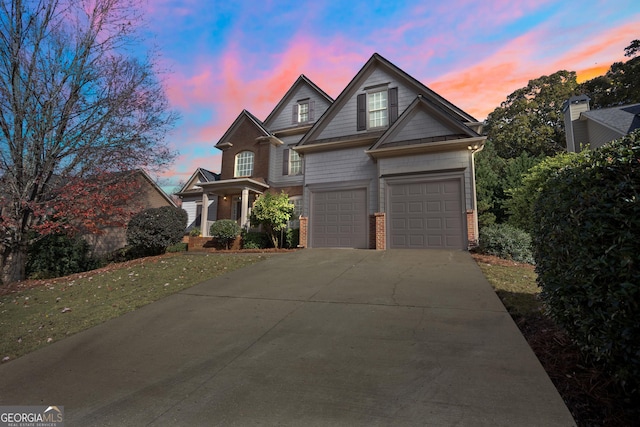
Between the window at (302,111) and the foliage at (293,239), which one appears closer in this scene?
the foliage at (293,239)

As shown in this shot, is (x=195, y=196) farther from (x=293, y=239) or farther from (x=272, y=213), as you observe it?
(x=293, y=239)

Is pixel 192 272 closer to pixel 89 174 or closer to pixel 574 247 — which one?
pixel 89 174

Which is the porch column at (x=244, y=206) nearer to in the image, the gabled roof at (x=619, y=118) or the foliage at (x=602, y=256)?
the foliage at (x=602, y=256)

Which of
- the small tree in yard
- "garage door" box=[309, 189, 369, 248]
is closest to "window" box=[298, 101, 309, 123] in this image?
the small tree in yard

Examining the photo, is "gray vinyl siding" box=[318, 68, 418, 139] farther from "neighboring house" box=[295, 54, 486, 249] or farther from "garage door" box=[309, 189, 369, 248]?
"garage door" box=[309, 189, 369, 248]

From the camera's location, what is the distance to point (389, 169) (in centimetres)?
1127

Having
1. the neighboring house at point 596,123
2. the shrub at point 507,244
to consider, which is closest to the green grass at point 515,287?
the shrub at point 507,244

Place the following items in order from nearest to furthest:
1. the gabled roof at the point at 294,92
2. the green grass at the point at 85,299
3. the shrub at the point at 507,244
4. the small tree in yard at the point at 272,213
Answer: the green grass at the point at 85,299 < the shrub at the point at 507,244 < the small tree in yard at the point at 272,213 < the gabled roof at the point at 294,92

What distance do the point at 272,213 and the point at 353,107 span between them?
6085 millimetres

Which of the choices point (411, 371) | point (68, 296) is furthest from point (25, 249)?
point (411, 371)

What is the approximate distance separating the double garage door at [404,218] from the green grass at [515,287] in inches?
92.1

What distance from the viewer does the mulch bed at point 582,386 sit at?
2.16m

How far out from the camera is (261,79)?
13.1 metres

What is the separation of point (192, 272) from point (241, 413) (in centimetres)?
639
